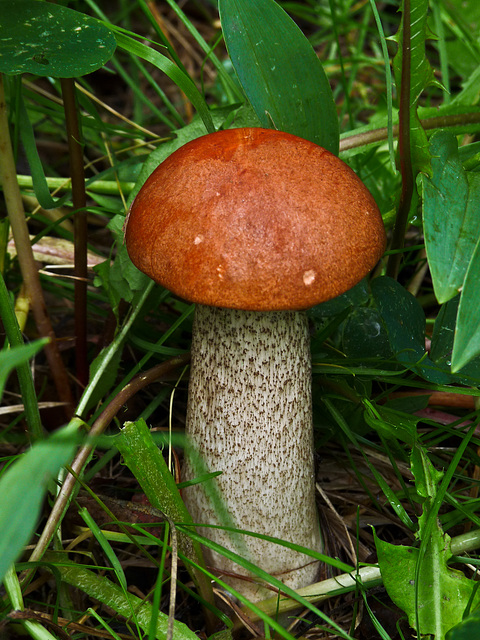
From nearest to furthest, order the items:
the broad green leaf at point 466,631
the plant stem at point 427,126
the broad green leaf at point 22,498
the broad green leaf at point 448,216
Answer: the broad green leaf at point 22,498, the broad green leaf at point 466,631, the broad green leaf at point 448,216, the plant stem at point 427,126

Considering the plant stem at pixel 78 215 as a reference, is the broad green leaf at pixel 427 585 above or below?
below

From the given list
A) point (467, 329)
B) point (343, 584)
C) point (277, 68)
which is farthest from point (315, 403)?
point (277, 68)

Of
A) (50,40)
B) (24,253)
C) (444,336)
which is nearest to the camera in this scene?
(50,40)

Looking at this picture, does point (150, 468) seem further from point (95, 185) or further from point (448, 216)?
point (95, 185)

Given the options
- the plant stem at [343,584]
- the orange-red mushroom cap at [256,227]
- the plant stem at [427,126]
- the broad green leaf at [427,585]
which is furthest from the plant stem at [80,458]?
the plant stem at [427,126]

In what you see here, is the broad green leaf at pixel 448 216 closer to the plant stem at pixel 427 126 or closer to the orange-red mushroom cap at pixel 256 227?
the orange-red mushroom cap at pixel 256 227

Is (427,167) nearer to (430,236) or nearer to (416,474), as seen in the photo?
(430,236)

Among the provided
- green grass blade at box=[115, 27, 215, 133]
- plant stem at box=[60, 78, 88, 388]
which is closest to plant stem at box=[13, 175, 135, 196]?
plant stem at box=[60, 78, 88, 388]
